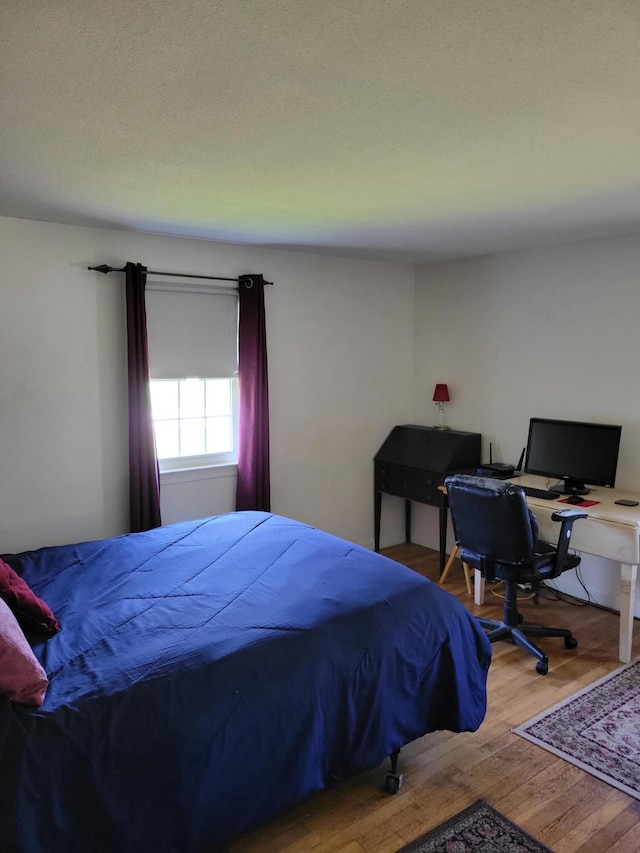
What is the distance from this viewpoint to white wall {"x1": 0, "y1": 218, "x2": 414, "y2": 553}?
10.9ft

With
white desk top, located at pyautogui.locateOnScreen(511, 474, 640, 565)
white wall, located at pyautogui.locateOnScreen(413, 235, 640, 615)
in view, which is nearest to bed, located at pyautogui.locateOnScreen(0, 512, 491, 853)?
white desk top, located at pyautogui.locateOnScreen(511, 474, 640, 565)

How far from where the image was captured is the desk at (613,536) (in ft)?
10.1

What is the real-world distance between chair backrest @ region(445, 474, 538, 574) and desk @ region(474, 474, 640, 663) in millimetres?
396

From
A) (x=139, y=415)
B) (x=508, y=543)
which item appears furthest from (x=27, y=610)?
(x=508, y=543)

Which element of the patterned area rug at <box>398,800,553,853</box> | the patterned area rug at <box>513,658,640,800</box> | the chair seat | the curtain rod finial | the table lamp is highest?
the curtain rod finial

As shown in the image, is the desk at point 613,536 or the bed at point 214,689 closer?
the bed at point 214,689

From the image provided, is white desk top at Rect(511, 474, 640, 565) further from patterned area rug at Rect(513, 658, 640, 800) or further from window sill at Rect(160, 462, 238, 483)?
window sill at Rect(160, 462, 238, 483)

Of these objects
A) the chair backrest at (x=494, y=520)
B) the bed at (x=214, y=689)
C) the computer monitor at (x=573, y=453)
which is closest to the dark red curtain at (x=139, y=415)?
the bed at (x=214, y=689)

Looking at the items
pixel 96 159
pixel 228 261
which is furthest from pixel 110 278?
pixel 96 159

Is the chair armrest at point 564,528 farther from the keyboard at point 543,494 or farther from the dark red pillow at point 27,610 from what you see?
the dark red pillow at point 27,610

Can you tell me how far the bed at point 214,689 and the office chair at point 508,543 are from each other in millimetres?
701

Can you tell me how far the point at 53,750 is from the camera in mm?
1599

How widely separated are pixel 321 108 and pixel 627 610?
2840 millimetres

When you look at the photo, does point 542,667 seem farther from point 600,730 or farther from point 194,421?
point 194,421
